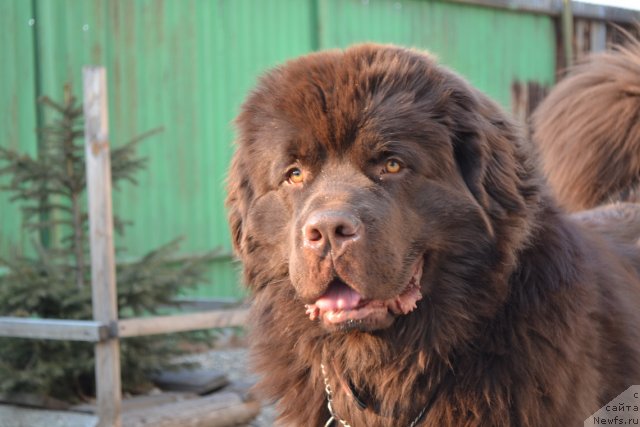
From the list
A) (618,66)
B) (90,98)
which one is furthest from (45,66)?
(618,66)

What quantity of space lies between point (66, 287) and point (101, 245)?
72cm

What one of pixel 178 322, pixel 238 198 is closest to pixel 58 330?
pixel 178 322

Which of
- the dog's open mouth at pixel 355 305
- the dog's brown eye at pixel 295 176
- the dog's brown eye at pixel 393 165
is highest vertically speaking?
the dog's brown eye at pixel 393 165

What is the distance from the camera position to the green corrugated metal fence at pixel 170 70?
21.8 feet

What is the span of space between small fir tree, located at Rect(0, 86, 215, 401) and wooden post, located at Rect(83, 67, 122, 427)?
43cm

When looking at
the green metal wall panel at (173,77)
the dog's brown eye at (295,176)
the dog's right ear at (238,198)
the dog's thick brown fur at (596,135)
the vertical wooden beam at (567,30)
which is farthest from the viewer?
the vertical wooden beam at (567,30)

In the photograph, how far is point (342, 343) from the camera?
290cm

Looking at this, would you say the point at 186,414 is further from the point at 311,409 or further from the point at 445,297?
the point at 445,297

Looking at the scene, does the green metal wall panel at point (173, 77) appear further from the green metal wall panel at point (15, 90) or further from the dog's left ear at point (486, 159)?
the dog's left ear at point (486, 159)

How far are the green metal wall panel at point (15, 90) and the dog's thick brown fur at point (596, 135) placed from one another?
3851 millimetres

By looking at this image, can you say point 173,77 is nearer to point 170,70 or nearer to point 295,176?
point 170,70

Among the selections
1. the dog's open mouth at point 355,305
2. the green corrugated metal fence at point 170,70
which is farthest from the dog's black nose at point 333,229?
the green corrugated metal fence at point 170,70

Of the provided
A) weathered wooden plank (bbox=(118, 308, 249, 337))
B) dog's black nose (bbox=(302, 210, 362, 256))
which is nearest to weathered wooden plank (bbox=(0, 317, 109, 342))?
weathered wooden plank (bbox=(118, 308, 249, 337))

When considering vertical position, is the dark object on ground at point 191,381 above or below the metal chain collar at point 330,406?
below
